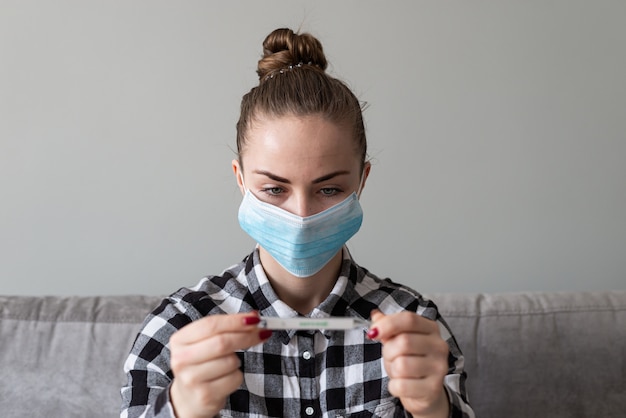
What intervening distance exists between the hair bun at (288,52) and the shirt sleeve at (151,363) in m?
0.48

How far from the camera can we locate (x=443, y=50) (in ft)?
6.08

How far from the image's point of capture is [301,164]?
3.69 feet

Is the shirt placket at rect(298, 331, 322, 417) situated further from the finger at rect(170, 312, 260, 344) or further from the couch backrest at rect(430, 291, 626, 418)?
the couch backrest at rect(430, 291, 626, 418)

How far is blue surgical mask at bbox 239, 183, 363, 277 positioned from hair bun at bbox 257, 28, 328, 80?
269 mm

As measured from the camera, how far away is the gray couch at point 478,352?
1.53m

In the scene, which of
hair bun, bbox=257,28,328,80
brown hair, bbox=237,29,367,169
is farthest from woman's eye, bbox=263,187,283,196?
hair bun, bbox=257,28,328,80

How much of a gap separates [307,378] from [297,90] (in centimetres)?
51

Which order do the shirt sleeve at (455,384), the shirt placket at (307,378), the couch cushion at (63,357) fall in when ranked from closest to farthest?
the shirt sleeve at (455,384)
the shirt placket at (307,378)
the couch cushion at (63,357)

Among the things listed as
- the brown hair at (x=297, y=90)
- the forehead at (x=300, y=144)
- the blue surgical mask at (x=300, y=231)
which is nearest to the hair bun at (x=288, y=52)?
the brown hair at (x=297, y=90)

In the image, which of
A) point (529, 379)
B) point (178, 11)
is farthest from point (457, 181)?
point (178, 11)

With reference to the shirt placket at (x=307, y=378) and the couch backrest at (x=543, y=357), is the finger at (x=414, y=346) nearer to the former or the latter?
the shirt placket at (x=307, y=378)

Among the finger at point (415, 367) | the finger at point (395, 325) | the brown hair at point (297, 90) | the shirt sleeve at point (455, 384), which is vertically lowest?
the shirt sleeve at point (455, 384)

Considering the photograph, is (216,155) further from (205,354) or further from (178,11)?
(205,354)

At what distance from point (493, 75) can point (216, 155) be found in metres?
0.78
